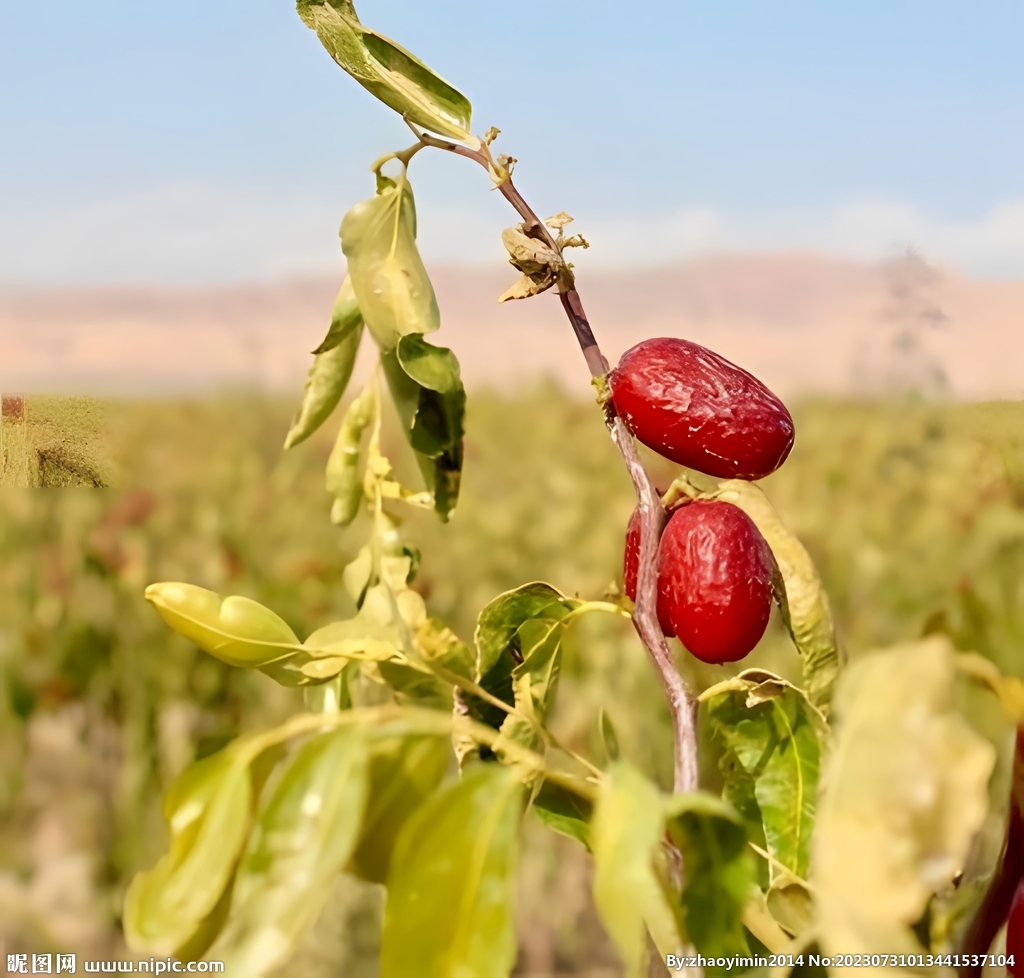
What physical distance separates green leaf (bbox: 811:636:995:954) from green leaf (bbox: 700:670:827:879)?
15 centimetres

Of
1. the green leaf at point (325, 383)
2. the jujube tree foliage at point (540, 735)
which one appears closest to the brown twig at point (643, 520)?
the jujube tree foliage at point (540, 735)

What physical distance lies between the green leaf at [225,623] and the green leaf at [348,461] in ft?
0.55

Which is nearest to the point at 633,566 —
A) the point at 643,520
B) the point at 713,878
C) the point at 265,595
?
the point at 643,520

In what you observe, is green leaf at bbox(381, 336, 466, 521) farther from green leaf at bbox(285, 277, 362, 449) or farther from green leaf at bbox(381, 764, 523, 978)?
green leaf at bbox(381, 764, 523, 978)

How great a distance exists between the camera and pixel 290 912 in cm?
21

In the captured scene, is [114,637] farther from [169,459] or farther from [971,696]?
[971,696]

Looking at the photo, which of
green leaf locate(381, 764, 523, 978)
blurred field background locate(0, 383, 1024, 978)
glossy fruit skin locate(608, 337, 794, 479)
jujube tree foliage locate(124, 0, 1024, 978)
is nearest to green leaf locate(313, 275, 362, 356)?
jujube tree foliage locate(124, 0, 1024, 978)

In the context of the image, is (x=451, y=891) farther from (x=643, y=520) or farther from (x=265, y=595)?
(x=265, y=595)

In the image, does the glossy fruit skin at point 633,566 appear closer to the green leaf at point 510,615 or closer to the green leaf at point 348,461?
the green leaf at point 510,615

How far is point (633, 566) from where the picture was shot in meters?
0.38

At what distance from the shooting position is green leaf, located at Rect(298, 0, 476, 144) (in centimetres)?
37

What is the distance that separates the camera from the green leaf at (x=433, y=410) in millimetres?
363

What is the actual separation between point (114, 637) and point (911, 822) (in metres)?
1.36

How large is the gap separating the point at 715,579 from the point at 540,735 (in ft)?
0.27
